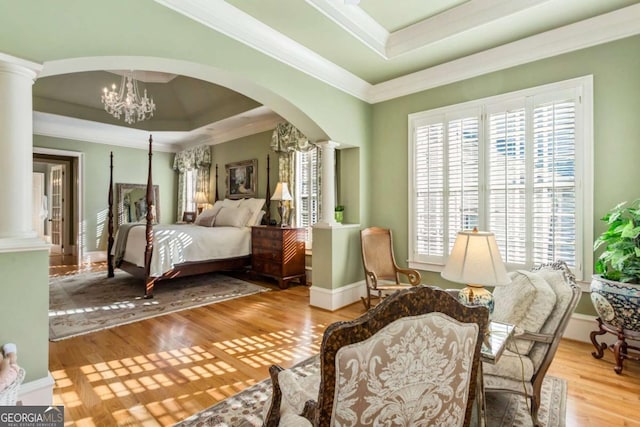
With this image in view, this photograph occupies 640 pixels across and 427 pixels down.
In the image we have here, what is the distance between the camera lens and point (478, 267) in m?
1.67

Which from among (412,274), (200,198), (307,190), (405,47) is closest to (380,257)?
(412,274)

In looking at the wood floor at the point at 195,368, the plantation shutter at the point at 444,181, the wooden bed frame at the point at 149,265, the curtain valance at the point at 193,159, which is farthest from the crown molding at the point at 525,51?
the curtain valance at the point at 193,159

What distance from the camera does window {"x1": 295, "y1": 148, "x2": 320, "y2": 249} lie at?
17.7ft

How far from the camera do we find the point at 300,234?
203 inches

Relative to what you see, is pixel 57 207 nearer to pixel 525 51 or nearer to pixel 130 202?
pixel 130 202

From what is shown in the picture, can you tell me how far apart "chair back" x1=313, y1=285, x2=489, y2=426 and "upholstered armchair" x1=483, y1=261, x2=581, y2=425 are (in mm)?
983

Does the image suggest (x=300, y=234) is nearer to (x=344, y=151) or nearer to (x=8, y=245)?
(x=344, y=151)

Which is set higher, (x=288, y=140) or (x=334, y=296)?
(x=288, y=140)

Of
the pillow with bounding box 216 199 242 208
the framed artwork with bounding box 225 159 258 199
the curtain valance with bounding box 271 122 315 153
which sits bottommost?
the pillow with bounding box 216 199 242 208

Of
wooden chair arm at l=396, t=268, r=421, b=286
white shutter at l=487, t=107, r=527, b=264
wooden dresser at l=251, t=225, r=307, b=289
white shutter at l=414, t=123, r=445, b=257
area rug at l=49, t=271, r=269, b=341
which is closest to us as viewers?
white shutter at l=487, t=107, r=527, b=264

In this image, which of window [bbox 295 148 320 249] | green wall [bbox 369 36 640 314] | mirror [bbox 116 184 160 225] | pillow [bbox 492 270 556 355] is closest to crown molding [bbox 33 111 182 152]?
mirror [bbox 116 184 160 225]

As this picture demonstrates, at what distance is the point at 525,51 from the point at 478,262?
277 centimetres

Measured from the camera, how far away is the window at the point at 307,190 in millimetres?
5391

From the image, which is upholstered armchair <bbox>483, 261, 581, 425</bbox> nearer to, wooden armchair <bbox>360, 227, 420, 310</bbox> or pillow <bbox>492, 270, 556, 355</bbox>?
pillow <bbox>492, 270, 556, 355</bbox>
